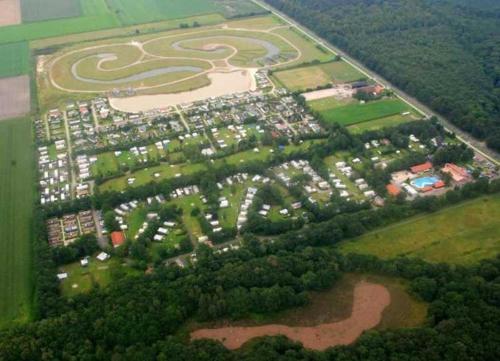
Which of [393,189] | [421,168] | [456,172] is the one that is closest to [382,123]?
[421,168]

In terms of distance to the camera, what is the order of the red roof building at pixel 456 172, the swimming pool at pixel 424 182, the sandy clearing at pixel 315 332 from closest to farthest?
the sandy clearing at pixel 315 332, the swimming pool at pixel 424 182, the red roof building at pixel 456 172

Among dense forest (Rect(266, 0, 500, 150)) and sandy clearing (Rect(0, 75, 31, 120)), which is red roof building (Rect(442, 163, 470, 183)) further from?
sandy clearing (Rect(0, 75, 31, 120))

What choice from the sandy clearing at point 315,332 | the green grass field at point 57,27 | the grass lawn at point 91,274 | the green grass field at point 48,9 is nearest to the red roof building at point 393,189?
the sandy clearing at point 315,332

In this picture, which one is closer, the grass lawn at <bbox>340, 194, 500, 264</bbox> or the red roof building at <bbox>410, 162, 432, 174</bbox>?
the grass lawn at <bbox>340, 194, 500, 264</bbox>

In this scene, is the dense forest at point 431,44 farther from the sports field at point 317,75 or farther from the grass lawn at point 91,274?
the grass lawn at point 91,274

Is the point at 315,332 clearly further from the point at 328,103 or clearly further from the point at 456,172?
the point at 328,103

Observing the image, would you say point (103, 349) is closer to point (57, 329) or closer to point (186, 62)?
point (57, 329)

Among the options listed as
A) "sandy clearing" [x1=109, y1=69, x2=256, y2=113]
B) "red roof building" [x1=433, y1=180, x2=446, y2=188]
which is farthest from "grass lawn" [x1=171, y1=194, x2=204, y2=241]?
"red roof building" [x1=433, y1=180, x2=446, y2=188]
